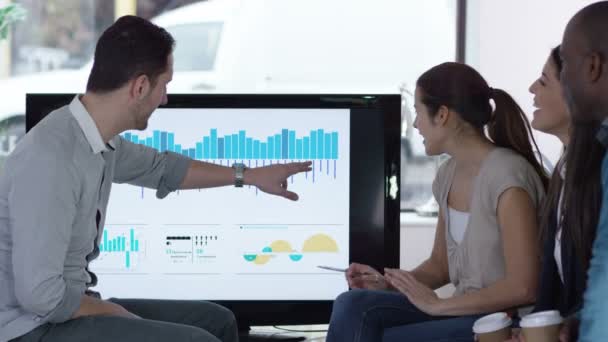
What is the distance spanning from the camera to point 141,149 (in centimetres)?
262

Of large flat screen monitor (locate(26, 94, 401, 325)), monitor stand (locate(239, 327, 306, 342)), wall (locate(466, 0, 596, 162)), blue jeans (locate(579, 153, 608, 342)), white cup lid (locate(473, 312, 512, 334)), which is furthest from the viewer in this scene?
wall (locate(466, 0, 596, 162))

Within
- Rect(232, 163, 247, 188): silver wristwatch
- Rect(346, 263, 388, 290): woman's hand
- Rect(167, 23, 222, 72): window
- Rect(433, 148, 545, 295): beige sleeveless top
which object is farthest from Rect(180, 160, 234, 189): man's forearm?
Rect(167, 23, 222, 72): window

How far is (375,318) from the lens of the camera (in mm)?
2555

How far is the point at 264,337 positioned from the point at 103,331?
116 centimetres

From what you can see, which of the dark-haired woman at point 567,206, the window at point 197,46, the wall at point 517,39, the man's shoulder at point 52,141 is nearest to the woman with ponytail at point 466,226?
the dark-haired woman at point 567,206

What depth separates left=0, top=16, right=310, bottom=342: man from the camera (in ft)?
6.59

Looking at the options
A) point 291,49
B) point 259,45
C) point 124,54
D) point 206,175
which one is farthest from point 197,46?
point 124,54

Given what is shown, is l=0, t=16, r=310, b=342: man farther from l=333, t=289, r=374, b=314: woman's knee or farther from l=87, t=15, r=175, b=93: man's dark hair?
l=333, t=289, r=374, b=314: woman's knee

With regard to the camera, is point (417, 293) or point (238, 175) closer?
point (417, 293)

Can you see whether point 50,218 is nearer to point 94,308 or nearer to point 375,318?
point 94,308

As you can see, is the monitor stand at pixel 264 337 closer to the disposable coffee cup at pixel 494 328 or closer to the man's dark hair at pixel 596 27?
the disposable coffee cup at pixel 494 328

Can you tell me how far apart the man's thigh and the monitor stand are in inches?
41.2

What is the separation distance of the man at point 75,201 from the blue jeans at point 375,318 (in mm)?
485

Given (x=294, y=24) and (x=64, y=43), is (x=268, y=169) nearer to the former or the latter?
(x=294, y=24)
